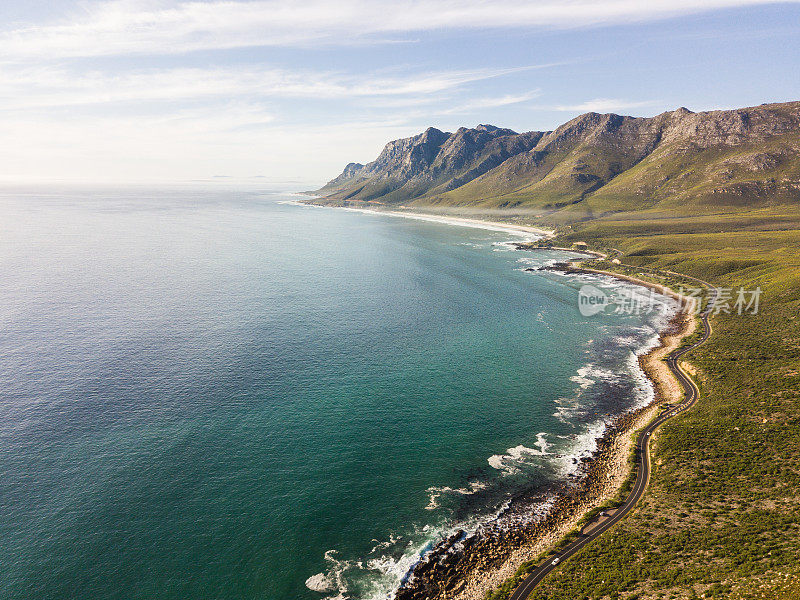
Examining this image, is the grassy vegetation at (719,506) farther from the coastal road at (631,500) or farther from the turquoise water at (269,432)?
the turquoise water at (269,432)

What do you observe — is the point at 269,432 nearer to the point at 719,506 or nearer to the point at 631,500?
the point at 631,500

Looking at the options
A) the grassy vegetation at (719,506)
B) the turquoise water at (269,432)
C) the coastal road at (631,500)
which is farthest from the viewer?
the turquoise water at (269,432)

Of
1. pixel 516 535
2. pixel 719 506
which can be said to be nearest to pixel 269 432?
pixel 516 535

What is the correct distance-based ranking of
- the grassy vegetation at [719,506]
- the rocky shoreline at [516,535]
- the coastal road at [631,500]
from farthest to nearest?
the rocky shoreline at [516,535]
the coastal road at [631,500]
the grassy vegetation at [719,506]

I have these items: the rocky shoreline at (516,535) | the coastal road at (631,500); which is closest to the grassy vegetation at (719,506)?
the coastal road at (631,500)

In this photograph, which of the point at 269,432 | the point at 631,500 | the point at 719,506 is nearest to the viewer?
the point at 719,506

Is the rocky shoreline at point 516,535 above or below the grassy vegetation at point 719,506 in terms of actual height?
below
